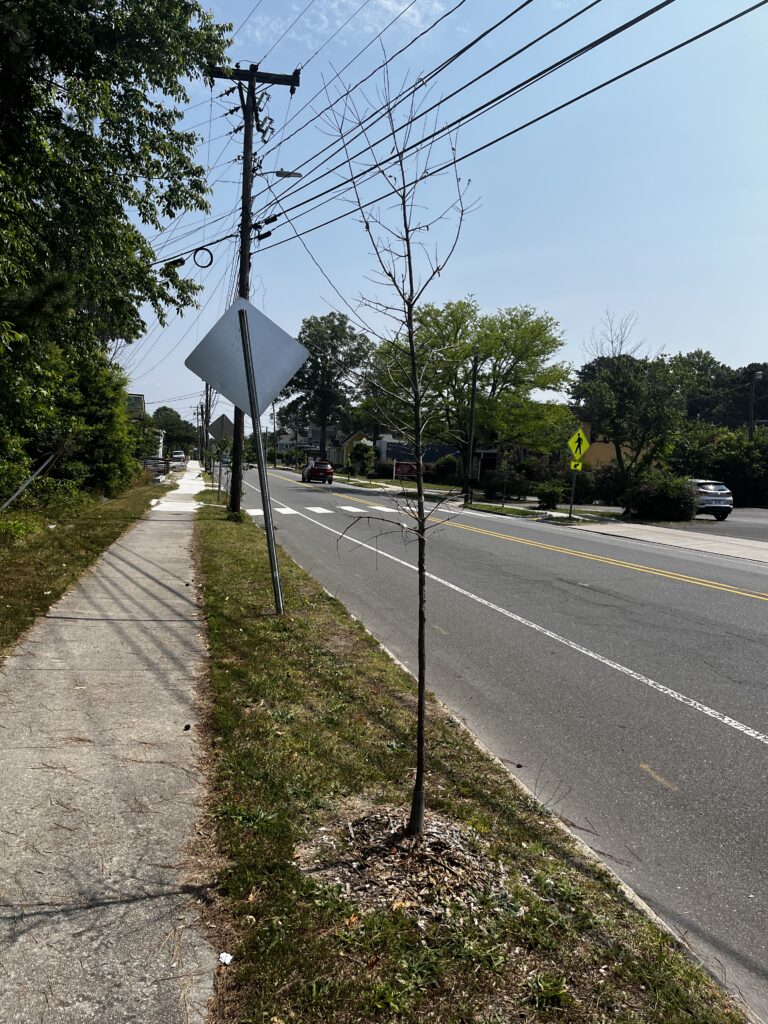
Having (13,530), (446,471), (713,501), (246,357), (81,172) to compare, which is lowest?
(713,501)

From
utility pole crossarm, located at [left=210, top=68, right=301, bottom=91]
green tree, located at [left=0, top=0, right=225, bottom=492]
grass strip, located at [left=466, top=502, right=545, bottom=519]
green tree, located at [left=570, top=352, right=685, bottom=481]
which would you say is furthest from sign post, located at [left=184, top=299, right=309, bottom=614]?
green tree, located at [left=570, top=352, right=685, bottom=481]

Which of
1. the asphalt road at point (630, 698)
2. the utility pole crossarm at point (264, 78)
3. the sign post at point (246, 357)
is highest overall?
the utility pole crossarm at point (264, 78)

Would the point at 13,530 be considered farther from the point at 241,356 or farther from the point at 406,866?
the point at 406,866

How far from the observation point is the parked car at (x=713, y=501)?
28.6 m

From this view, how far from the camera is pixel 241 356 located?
6992 mm

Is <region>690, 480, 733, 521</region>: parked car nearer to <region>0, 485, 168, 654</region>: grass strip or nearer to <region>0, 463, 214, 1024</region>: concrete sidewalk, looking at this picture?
<region>0, 485, 168, 654</region>: grass strip

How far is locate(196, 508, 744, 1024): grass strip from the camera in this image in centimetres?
225

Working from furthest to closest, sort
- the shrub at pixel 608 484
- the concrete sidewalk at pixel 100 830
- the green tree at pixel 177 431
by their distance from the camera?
the green tree at pixel 177 431 < the shrub at pixel 608 484 < the concrete sidewalk at pixel 100 830

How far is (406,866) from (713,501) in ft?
95.3

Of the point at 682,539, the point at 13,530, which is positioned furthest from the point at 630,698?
the point at 682,539

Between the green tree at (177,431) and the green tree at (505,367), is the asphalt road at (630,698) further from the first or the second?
the green tree at (177,431)

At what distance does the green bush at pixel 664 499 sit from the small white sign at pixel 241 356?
22675 millimetres

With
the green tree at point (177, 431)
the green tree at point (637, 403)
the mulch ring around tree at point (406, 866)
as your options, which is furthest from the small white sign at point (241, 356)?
the green tree at point (177, 431)

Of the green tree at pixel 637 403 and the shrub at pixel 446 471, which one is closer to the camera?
the green tree at pixel 637 403
